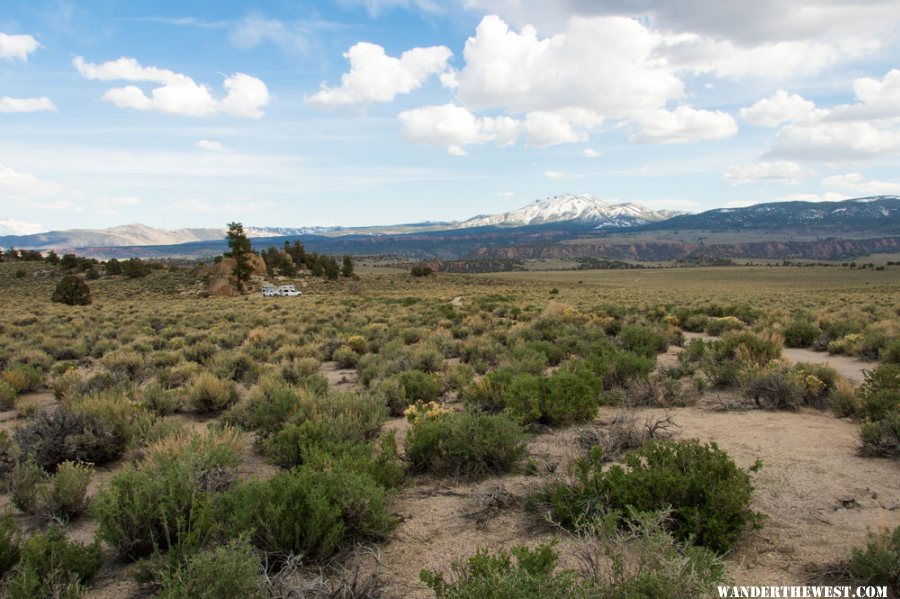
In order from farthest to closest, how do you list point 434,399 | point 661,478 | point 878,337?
point 878,337 → point 434,399 → point 661,478

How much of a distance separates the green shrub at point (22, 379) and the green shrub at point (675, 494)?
1049 centimetres

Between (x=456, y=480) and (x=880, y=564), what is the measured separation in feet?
11.8

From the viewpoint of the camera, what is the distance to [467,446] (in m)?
5.84

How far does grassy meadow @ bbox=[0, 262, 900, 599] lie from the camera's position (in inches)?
140

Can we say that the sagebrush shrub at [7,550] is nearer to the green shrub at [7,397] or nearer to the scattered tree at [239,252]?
the green shrub at [7,397]

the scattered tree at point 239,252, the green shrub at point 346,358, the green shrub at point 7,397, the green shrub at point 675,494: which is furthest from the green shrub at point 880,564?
the scattered tree at point 239,252

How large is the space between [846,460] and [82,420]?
362 inches

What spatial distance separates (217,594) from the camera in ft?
10.4

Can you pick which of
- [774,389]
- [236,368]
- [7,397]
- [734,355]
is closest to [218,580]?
[774,389]

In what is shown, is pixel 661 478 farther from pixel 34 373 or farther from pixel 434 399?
pixel 34 373

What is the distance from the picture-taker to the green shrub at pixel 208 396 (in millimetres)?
8609

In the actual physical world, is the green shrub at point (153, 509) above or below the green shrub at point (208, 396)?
above

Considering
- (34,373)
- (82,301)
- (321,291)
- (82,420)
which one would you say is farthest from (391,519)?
(321,291)

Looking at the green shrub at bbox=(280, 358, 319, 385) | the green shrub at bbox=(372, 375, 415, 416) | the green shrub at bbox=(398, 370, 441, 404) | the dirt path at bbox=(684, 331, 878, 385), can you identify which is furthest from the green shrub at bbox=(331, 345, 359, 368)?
the dirt path at bbox=(684, 331, 878, 385)
